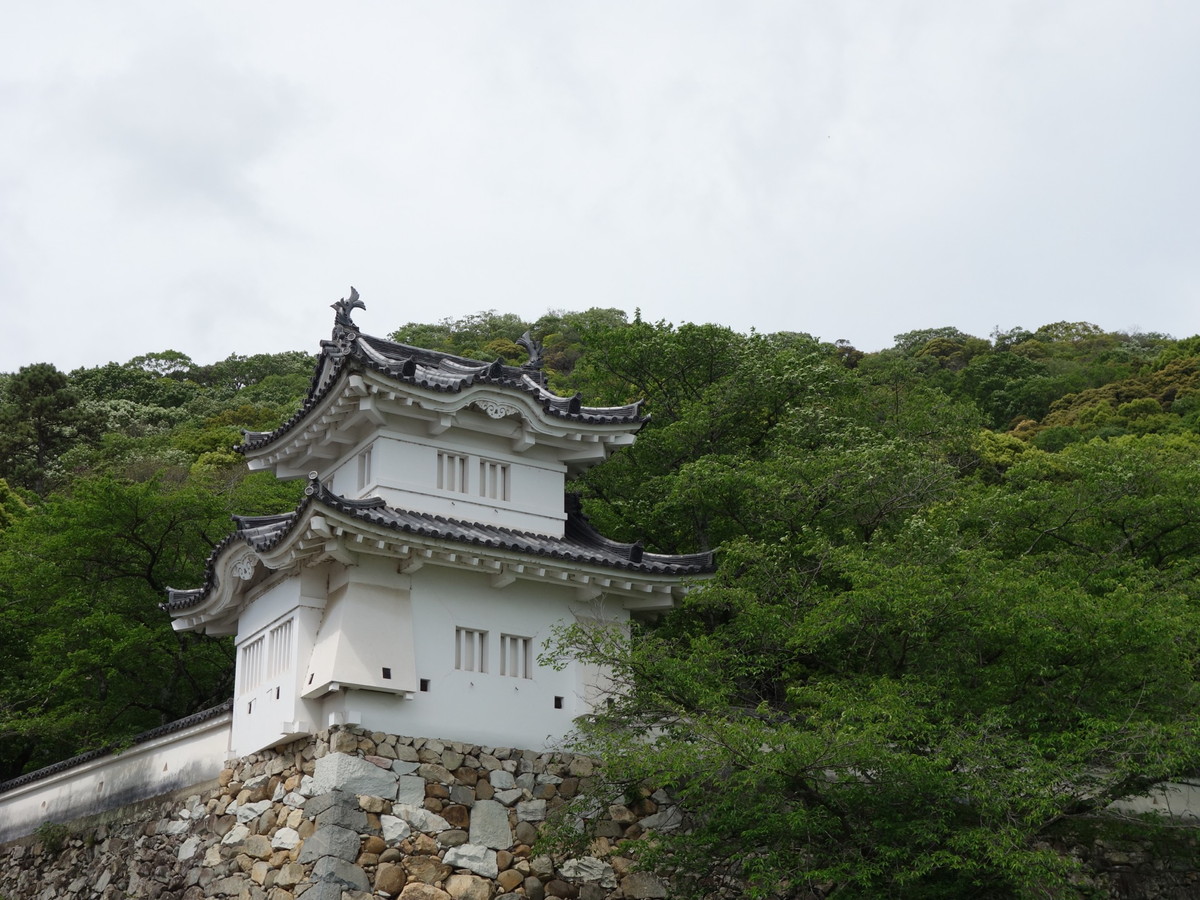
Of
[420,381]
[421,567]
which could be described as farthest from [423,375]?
[421,567]

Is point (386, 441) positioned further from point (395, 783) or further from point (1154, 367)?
point (1154, 367)

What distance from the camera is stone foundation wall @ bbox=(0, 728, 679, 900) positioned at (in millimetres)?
14180

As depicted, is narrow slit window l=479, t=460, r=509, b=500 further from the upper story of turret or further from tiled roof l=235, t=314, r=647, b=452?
tiled roof l=235, t=314, r=647, b=452

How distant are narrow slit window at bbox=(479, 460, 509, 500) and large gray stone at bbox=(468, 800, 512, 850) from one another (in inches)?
189

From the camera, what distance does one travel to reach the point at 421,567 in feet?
52.7

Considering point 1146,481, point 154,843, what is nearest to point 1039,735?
point 1146,481

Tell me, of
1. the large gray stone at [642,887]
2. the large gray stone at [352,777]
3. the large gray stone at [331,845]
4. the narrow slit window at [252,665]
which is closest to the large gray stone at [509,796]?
the large gray stone at [352,777]

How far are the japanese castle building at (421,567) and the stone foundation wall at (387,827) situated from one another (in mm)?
422

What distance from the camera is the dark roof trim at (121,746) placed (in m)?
17.2

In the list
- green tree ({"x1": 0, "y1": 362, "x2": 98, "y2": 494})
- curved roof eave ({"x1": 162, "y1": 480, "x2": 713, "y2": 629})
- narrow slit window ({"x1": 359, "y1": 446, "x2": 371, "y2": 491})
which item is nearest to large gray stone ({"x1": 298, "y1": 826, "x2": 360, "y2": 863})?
curved roof eave ({"x1": 162, "y1": 480, "x2": 713, "y2": 629})

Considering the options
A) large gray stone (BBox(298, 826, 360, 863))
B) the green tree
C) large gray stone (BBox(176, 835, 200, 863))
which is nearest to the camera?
large gray stone (BBox(298, 826, 360, 863))

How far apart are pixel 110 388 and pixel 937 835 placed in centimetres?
6281

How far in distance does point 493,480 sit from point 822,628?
5.72 metres

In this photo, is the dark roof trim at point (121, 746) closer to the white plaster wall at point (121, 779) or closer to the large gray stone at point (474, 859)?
the white plaster wall at point (121, 779)
